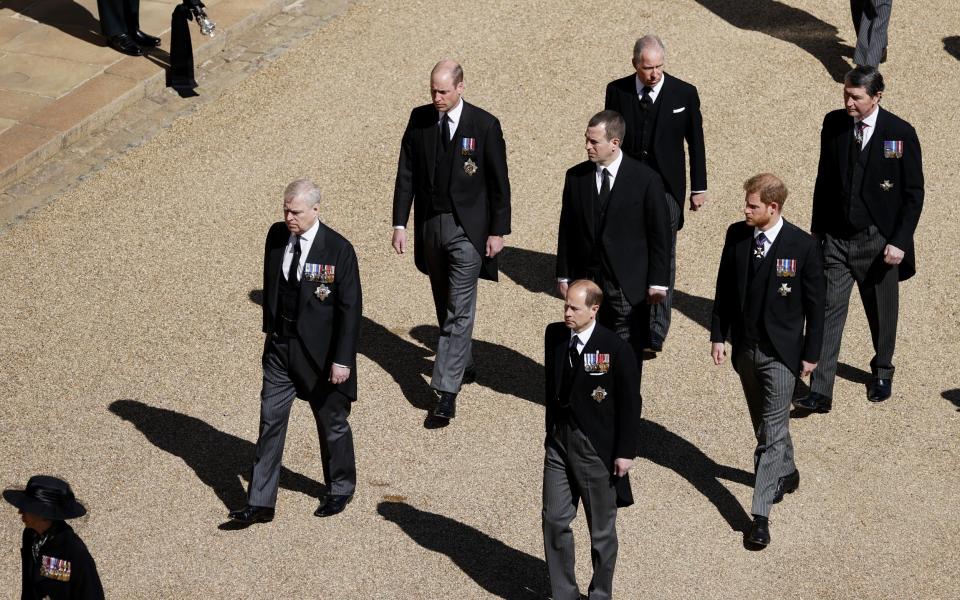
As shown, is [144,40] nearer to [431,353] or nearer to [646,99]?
[431,353]

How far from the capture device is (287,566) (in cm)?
798

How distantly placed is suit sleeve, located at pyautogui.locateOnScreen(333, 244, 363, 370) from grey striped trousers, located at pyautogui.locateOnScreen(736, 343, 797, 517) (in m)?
2.17

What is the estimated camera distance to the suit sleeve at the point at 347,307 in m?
8.02

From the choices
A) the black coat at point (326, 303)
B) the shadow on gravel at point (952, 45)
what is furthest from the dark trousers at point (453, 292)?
the shadow on gravel at point (952, 45)

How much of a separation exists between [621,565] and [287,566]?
182cm

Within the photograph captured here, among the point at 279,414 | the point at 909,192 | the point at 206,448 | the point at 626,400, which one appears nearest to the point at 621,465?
the point at 626,400

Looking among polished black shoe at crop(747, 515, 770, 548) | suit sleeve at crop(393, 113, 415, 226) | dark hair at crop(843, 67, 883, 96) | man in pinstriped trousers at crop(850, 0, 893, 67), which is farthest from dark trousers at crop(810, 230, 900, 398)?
man in pinstriped trousers at crop(850, 0, 893, 67)

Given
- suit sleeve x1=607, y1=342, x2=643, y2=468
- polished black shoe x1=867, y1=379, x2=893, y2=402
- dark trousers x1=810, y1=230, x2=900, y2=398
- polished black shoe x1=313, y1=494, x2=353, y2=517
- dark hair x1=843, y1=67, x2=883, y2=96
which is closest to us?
suit sleeve x1=607, y1=342, x2=643, y2=468

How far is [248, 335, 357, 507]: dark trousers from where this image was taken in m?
8.19

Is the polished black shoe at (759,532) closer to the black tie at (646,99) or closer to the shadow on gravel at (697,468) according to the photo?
the shadow on gravel at (697,468)

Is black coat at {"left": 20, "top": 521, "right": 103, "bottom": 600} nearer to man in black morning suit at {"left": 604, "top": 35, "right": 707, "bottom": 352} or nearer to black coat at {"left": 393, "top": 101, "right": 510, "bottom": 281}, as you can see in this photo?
black coat at {"left": 393, "top": 101, "right": 510, "bottom": 281}

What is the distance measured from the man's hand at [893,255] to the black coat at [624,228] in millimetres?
1459

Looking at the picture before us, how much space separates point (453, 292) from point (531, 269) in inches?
66.7

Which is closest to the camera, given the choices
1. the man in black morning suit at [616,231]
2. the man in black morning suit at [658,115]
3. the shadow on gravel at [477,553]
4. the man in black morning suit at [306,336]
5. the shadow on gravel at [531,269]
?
the shadow on gravel at [477,553]
